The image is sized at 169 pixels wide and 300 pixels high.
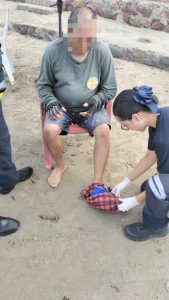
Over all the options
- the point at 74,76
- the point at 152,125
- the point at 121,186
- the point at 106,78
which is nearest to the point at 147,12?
the point at 106,78

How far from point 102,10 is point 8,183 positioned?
472cm

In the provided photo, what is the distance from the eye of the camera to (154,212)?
2385 mm

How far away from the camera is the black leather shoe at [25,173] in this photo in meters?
3.04

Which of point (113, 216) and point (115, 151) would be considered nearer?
point (113, 216)

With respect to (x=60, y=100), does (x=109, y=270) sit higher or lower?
lower

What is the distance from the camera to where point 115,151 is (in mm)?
3482

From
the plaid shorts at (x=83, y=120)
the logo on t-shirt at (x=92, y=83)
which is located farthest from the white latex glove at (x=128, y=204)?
the logo on t-shirt at (x=92, y=83)

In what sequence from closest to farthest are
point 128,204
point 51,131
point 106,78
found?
point 128,204 → point 51,131 → point 106,78

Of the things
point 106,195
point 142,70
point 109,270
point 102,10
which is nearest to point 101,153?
point 106,195

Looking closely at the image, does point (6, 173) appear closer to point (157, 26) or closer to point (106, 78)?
point (106, 78)

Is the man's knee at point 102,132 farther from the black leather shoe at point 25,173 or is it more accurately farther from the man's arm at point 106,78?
the black leather shoe at point 25,173

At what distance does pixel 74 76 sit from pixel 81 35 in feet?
1.01

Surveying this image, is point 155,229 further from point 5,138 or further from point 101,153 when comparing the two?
point 5,138

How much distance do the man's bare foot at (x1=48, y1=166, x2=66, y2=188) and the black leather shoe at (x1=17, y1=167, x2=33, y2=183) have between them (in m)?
0.17
